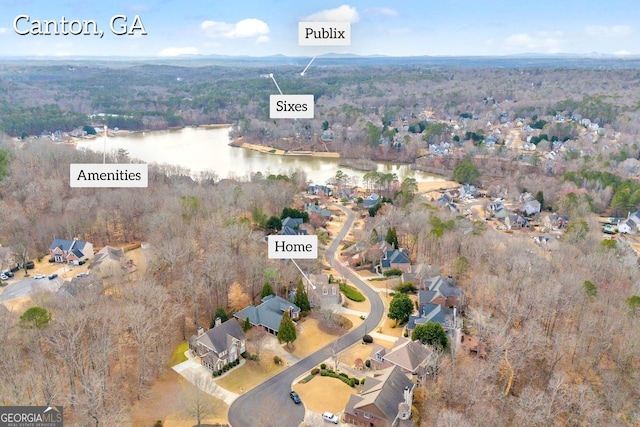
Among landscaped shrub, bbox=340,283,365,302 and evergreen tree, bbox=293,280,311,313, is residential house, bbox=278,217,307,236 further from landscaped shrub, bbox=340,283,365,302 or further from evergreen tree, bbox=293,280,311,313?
evergreen tree, bbox=293,280,311,313

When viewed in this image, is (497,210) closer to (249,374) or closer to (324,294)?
(324,294)

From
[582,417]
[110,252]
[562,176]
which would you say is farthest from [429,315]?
[562,176]

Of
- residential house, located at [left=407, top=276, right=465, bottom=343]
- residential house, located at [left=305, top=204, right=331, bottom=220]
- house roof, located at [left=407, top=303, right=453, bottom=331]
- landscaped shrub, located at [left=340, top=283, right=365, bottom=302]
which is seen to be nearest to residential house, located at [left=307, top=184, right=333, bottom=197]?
residential house, located at [left=305, top=204, right=331, bottom=220]

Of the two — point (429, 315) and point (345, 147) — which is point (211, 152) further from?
point (429, 315)

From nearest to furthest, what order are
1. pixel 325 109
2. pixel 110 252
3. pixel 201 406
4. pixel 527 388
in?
1. pixel 201 406
2. pixel 527 388
3. pixel 110 252
4. pixel 325 109

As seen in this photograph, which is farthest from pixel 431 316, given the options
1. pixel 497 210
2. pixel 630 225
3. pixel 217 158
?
pixel 217 158

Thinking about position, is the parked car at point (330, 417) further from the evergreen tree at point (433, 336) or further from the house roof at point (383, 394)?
the evergreen tree at point (433, 336)
